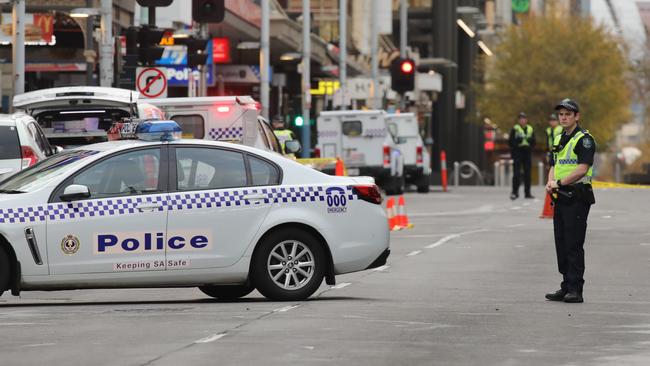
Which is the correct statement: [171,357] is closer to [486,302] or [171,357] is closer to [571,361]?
[571,361]

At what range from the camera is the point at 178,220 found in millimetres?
14953

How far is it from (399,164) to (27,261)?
→ 31.6m

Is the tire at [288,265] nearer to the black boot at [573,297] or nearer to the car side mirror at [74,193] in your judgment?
the car side mirror at [74,193]

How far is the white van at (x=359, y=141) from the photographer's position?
44844mm

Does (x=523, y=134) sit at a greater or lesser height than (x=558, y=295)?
greater

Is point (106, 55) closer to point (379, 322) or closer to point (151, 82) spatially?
point (151, 82)

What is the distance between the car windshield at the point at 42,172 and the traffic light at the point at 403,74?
40.1 m

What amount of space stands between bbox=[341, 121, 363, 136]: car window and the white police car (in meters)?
29.3

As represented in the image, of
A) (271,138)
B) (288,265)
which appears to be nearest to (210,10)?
(271,138)

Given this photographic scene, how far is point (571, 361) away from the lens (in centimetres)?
1103

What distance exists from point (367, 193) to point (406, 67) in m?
39.8

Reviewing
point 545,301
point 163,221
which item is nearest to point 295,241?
point 163,221

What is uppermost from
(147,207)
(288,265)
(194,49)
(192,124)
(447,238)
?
(194,49)

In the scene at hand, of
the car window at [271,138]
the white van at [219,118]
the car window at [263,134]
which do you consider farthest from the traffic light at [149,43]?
the car window at [263,134]
